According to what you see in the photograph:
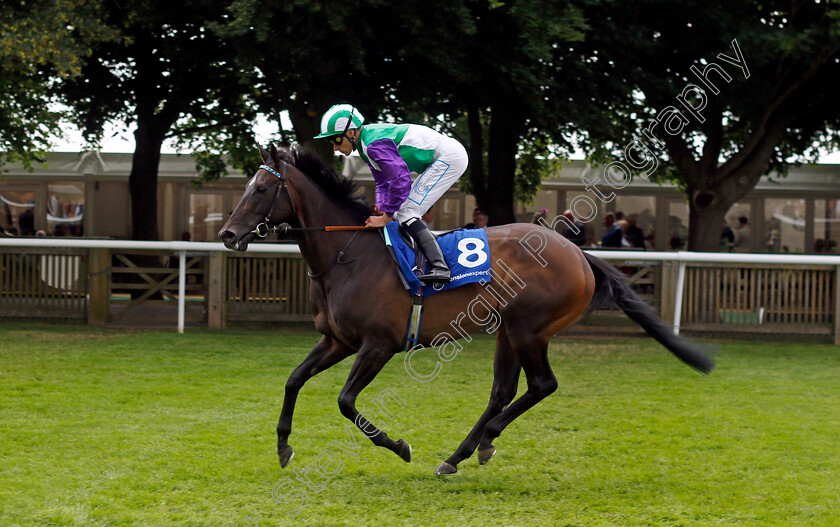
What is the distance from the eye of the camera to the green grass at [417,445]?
3854 millimetres

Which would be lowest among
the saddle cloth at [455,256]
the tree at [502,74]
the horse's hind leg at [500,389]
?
the horse's hind leg at [500,389]

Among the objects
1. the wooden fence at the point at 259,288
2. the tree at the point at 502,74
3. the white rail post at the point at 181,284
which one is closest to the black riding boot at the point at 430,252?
the tree at the point at 502,74

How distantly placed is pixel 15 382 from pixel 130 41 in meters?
5.77

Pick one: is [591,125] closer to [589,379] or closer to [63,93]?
[589,379]

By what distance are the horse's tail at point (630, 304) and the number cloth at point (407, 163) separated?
1.11m

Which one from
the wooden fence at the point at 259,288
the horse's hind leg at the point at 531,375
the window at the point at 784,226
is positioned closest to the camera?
the horse's hind leg at the point at 531,375

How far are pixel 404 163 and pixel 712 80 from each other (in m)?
9.06

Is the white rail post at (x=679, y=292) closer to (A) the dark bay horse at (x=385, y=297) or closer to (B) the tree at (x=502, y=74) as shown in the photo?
(B) the tree at (x=502, y=74)

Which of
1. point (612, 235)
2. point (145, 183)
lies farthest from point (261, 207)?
point (145, 183)

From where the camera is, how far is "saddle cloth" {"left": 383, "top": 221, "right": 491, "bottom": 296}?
449 centimetres

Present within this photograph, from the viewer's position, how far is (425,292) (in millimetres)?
4566

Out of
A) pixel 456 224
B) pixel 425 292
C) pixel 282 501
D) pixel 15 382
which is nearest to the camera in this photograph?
pixel 282 501

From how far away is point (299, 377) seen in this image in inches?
176

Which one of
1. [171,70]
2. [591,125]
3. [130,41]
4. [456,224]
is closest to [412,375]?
[591,125]
